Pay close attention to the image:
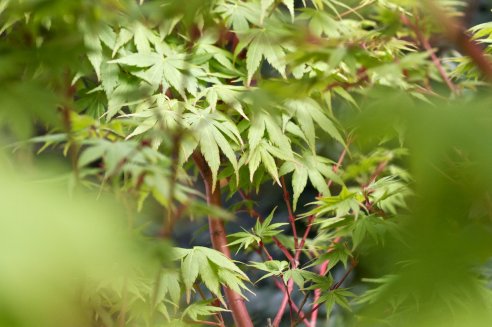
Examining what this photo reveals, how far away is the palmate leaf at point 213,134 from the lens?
1162 mm

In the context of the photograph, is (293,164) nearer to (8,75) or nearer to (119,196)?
(119,196)

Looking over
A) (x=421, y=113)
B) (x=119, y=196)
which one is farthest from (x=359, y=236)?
(x=421, y=113)

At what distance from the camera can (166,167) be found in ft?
1.90

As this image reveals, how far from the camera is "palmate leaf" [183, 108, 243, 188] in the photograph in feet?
3.81

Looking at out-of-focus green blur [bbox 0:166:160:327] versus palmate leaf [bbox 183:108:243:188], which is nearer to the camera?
out-of-focus green blur [bbox 0:166:160:327]

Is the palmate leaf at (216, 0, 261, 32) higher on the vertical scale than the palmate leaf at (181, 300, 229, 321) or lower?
higher

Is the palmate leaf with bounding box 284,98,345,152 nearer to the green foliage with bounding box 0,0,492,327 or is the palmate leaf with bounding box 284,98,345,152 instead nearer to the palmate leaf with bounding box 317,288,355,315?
the green foliage with bounding box 0,0,492,327

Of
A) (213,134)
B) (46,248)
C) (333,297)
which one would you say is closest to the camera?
(46,248)

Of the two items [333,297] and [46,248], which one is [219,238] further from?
[46,248]

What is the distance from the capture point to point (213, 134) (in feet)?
3.84

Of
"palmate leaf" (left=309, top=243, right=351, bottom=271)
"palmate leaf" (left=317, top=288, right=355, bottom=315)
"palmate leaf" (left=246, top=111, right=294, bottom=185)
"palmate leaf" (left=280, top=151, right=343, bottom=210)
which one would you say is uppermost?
"palmate leaf" (left=246, top=111, right=294, bottom=185)

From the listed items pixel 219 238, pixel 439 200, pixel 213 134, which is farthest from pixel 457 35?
pixel 219 238

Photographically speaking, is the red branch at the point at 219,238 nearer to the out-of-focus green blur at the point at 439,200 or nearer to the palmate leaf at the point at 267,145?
the palmate leaf at the point at 267,145

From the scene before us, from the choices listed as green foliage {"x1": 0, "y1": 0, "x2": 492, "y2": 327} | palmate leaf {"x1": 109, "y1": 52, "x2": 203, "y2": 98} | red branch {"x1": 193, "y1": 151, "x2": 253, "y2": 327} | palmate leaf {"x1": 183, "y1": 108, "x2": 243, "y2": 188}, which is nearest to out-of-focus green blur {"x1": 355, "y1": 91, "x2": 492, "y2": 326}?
green foliage {"x1": 0, "y1": 0, "x2": 492, "y2": 327}
